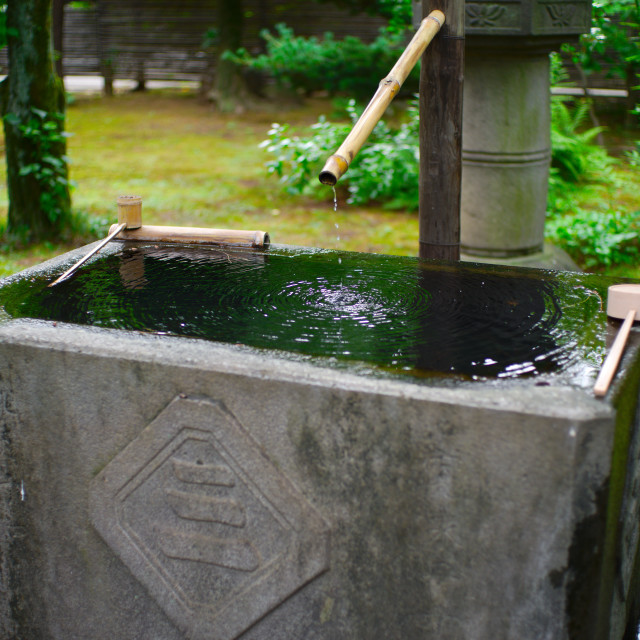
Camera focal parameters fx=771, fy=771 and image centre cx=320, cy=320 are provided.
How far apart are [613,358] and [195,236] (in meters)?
1.60

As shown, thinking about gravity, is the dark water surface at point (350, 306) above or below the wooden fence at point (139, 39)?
below

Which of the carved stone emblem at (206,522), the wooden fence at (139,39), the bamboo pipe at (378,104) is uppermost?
the wooden fence at (139,39)

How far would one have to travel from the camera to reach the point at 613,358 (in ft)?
5.50

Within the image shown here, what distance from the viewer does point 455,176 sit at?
300cm

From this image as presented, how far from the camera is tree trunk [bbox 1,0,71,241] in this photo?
192 inches

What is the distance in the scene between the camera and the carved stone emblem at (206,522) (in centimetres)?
176

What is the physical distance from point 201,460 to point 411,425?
0.53 meters

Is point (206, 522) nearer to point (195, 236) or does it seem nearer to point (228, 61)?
point (195, 236)

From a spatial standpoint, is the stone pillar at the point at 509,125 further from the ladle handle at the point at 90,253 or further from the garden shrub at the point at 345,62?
A: the garden shrub at the point at 345,62

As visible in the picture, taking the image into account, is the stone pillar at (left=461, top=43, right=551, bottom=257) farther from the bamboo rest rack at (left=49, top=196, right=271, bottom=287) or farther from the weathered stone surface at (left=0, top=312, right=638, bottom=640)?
the weathered stone surface at (left=0, top=312, right=638, bottom=640)

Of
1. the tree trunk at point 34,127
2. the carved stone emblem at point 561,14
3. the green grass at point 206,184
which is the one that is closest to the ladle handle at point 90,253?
the green grass at point 206,184

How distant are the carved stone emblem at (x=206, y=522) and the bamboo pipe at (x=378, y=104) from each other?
0.68 metres

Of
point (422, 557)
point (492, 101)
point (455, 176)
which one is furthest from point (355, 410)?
point (492, 101)

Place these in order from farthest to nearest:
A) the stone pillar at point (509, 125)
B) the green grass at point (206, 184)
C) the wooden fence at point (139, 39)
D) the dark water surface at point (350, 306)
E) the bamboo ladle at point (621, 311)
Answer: the wooden fence at point (139, 39)
the green grass at point (206, 184)
the stone pillar at point (509, 125)
the dark water surface at point (350, 306)
the bamboo ladle at point (621, 311)
